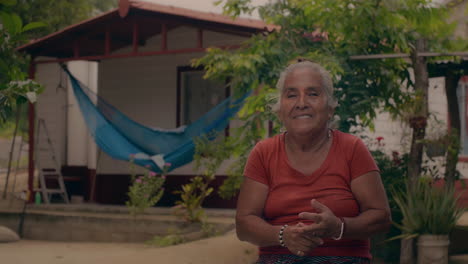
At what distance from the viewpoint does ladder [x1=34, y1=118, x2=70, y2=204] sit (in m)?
11.0

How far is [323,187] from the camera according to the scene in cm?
243

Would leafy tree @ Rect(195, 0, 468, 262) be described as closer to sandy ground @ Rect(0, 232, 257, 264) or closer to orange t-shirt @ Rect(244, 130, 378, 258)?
sandy ground @ Rect(0, 232, 257, 264)

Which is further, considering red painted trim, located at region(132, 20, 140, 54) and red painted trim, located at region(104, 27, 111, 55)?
red painted trim, located at region(104, 27, 111, 55)

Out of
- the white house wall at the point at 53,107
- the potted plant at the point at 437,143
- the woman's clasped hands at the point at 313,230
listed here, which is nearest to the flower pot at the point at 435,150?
the potted plant at the point at 437,143

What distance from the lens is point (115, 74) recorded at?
11320mm

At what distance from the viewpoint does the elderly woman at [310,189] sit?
235 centimetres

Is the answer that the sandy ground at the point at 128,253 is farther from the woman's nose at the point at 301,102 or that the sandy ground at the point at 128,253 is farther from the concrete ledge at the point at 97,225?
the woman's nose at the point at 301,102

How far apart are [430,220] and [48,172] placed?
7.39 metres

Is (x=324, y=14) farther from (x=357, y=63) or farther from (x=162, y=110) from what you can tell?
(x=162, y=110)

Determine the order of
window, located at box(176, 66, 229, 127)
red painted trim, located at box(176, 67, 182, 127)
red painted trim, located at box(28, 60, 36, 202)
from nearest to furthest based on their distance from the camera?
window, located at box(176, 66, 229, 127) → red painted trim, located at box(176, 67, 182, 127) → red painted trim, located at box(28, 60, 36, 202)

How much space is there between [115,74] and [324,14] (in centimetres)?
594

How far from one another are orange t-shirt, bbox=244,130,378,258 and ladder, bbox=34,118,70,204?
8.89m

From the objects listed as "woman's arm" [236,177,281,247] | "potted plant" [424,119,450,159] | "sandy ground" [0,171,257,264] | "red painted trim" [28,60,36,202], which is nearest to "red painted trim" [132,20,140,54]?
"red painted trim" [28,60,36,202]

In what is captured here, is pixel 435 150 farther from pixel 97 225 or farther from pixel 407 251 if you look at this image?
pixel 97 225
